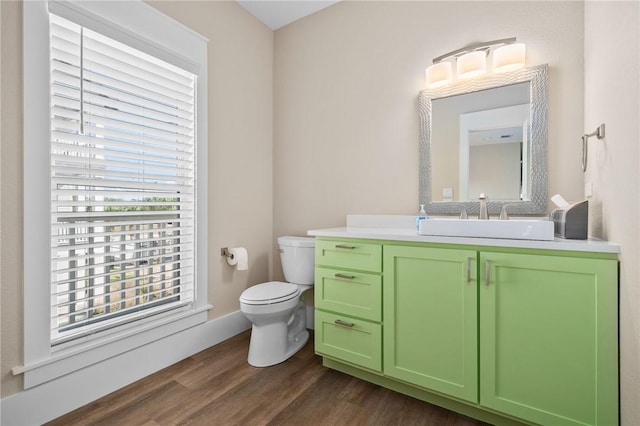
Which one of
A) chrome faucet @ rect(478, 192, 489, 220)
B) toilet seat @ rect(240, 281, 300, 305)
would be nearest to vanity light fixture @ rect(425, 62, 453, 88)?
chrome faucet @ rect(478, 192, 489, 220)

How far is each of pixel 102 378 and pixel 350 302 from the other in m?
1.42

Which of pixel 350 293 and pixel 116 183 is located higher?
pixel 116 183

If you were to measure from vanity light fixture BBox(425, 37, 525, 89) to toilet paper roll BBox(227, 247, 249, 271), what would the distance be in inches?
71.0

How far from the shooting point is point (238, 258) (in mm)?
2295

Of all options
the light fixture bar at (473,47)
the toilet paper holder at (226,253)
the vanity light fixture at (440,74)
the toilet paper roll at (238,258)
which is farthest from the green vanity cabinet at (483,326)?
the light fixture bar at (473,47)

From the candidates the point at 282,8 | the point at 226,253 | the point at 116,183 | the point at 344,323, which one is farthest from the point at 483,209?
the point at 282,8

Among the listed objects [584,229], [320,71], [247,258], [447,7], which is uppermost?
[447,7]

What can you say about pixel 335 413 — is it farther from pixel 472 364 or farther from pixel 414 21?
pixel 414 21

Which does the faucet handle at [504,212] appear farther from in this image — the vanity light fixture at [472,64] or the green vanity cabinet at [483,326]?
the vanity light fixture at [472,64]

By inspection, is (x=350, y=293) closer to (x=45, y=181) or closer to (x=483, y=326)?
(x=483, y=326)

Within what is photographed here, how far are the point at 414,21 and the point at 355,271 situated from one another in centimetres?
177

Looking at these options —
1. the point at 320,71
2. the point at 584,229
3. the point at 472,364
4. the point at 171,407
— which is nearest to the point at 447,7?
the point at 320,71

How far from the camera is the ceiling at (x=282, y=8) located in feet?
7.89

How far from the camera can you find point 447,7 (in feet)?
6.44
